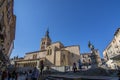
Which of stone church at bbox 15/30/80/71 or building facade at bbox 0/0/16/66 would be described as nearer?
building facade at bbox 0/0/16/66

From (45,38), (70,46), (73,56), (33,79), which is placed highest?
(45,38)

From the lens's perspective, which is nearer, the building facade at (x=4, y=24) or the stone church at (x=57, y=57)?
the building facade at (x=4, y=24)

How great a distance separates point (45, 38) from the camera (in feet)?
245

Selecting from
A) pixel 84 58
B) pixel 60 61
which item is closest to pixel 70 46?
pixel 60 61

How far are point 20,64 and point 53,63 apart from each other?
16.7m

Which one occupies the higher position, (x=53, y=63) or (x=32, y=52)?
(x=32, y=52)

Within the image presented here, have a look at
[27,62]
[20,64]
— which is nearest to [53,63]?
[27,62]

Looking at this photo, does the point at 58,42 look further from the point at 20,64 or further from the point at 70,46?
the point at 20,64

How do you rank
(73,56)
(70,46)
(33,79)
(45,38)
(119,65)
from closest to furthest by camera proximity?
1. (33,79)
2. (119,65)
3. (73,56)
4. (70,46)
5. (45,38)

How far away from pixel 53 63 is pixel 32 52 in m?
17.5

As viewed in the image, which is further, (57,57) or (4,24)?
(57,57)

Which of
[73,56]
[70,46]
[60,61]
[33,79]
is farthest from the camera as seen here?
[70,46]

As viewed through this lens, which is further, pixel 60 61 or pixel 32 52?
pixel 32 52

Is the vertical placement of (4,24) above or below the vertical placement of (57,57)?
above
